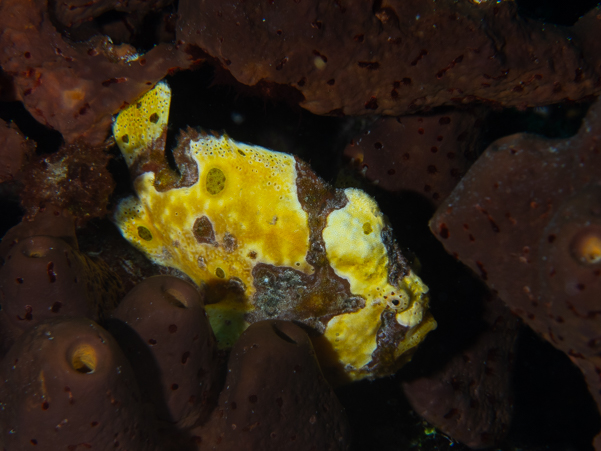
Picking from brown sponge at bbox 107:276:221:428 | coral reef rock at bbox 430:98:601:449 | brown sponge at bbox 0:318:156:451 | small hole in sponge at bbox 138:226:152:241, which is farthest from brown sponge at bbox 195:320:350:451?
small hole in sponge at bbox 138:226:152:241

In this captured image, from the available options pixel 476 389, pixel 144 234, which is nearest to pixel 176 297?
pixel 144 234

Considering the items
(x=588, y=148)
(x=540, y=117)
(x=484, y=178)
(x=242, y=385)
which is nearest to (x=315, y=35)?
(x=484, y=178)

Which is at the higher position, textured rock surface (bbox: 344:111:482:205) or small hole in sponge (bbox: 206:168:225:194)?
textured rock surface (bbox: 344:111:482:205)

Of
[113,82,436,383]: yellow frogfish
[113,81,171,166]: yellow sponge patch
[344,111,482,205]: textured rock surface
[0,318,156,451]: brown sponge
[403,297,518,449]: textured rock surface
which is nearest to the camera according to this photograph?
[0,318,156,451]: brown sponge

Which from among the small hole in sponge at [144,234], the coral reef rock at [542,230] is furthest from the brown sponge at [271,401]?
the small hole in sponge at [144,234]

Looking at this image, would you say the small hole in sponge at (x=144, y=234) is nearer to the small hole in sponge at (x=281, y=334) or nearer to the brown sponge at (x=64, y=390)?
the brown sponge at (x=64, y=390)

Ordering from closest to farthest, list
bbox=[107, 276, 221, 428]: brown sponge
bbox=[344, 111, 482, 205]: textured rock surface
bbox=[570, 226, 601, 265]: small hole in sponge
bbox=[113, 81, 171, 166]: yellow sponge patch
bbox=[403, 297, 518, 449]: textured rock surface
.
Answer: bbox=[570, 226, 601, 265]: small hole in sponge < bbox=[107, 276, 221, 428]: brown sponge < bbox=[113, 81, 171, 166]: yellow sponge patch < bbox=[344, 111, 482, 205]: textured rock surface < bbox=[403, 297, 518, 449]: textured rock surface

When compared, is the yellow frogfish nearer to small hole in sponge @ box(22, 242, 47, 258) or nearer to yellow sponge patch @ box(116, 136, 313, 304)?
yellow sponge patch @ box(116, 136, 313, 304)
